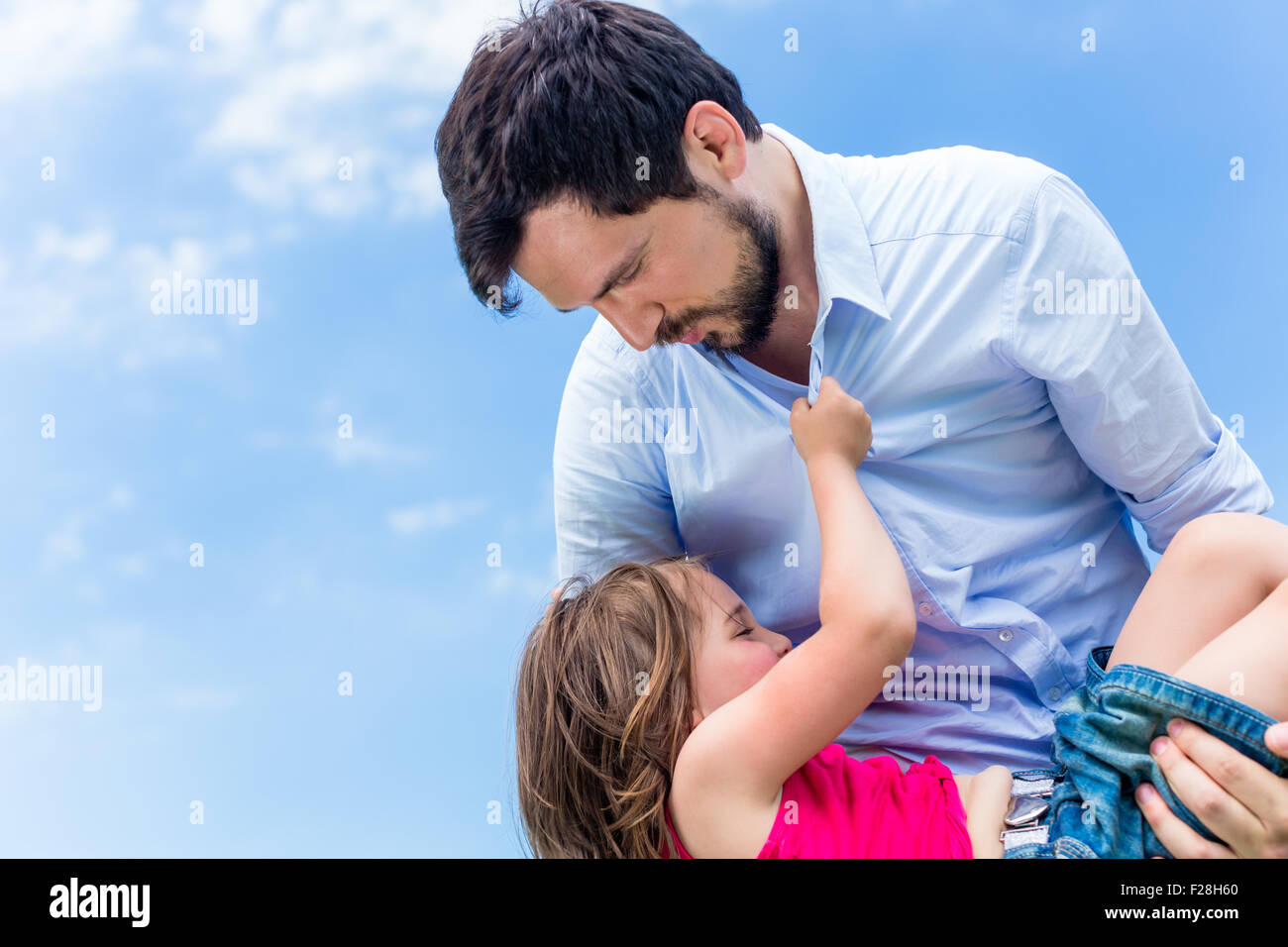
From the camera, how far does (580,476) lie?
207cm

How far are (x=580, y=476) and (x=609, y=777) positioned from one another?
23.9 inches

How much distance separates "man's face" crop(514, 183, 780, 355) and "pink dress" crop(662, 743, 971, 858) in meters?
0.70

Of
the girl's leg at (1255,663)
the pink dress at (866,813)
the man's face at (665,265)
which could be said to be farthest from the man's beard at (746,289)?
the girl's leg at (1255,663)

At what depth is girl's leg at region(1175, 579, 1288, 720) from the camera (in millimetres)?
1408

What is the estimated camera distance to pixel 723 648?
1746mm

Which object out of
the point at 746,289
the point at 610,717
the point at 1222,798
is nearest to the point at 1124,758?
the point at 1222,798

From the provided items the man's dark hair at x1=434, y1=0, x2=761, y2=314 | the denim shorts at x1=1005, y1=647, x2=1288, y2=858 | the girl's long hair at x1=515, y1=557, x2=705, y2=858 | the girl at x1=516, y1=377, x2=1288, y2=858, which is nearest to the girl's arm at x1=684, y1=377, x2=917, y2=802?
the girl at x1=516, y1=377, x2=1288, y2=858

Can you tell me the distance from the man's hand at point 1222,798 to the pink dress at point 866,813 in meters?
0.27

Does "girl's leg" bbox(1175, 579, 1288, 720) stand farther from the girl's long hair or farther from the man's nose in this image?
the man's nose

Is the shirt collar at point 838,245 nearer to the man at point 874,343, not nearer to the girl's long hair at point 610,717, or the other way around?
the man at point 874,343

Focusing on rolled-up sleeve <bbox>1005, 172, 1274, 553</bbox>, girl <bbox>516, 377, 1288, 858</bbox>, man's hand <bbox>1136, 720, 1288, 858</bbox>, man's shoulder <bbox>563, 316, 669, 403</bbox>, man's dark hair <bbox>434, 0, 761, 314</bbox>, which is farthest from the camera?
Answer: man's shoulder <bbox>563, 316, 669, 403</bbox>

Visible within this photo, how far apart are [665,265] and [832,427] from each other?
0.35 metres
